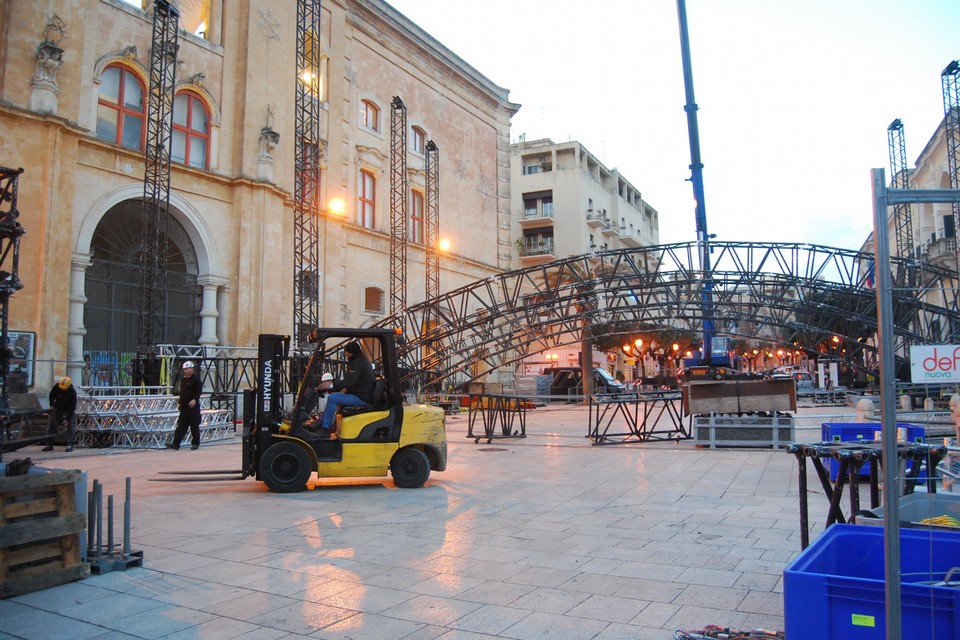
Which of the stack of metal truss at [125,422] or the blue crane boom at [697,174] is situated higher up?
the blue crane boom at [697,174]

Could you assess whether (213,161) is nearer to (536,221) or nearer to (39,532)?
(39,532)

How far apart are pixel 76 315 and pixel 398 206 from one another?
56.7ft

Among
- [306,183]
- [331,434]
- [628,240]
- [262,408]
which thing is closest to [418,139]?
[306,183]

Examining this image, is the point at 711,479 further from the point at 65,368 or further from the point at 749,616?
the point at 65,368

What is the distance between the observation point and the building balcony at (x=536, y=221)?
5591 centimetres

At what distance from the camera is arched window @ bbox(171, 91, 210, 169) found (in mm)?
23094

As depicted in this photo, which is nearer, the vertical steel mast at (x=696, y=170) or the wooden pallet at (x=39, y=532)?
the wooden pallet at (x=39, y=532)

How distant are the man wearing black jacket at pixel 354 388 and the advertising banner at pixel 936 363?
302 inches

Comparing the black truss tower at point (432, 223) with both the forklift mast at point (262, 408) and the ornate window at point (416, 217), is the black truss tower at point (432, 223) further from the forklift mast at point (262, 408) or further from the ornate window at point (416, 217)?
the forklift mast at point (262, 408)

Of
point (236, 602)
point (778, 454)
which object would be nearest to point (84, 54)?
point (236, 602)

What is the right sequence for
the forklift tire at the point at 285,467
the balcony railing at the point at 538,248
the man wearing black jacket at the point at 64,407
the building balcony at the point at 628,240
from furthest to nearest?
the building balcony at the point at 628,240
the balcony railing at the point at 538,248
the man wearing black jacket at the point at 64,407
the forklift tire at the point at 285,467

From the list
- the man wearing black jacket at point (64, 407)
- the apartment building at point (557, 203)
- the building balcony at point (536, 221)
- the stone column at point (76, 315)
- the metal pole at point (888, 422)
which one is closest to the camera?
the metal pole at point (888, 422)

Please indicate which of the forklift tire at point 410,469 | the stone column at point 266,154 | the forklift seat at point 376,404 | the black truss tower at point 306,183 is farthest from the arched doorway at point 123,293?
the forklift tire at point 410,469

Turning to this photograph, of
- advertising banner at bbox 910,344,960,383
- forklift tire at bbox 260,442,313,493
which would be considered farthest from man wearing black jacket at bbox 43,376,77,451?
advertising banner at bbox 910,344,960,383
